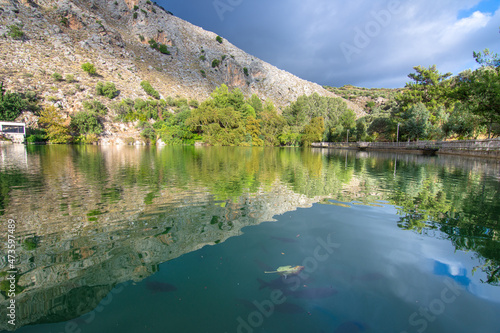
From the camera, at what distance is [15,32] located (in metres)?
65.1

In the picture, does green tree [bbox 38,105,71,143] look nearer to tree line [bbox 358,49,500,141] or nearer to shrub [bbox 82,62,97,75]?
shrub [bbox 82,62,97,75]

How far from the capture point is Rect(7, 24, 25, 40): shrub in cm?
6494

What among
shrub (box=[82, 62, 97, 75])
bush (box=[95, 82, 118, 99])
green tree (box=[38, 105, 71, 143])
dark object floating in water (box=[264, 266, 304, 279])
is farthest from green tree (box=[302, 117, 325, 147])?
dark object floating in water (box=[264, 266, 304, 279])

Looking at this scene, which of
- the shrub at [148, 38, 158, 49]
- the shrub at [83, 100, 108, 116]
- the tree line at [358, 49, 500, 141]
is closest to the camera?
the tree line at [358, 49, 500, 141]

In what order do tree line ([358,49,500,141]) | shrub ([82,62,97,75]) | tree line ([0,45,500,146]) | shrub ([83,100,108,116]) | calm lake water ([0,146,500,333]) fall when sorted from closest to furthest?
calm lake water ([0,146,500,333]), tree line ([358,49,500,141]), tree line ([0,45,500,146]), shrub ([83,100,108,116]), shrub ([82,62,97,75])

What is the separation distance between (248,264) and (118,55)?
336ft

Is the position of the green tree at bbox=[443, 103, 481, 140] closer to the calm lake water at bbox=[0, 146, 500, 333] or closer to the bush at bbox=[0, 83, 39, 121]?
the calm lake water at bbox=[0, 146, 500, 333]

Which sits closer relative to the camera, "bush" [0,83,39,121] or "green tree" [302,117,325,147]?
"bush" [0,83,39,121]

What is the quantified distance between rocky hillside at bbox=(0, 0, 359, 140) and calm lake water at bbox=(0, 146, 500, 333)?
233 feet

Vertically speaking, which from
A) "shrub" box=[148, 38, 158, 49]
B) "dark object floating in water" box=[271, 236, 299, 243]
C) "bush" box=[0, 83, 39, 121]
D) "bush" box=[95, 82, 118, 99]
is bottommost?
"dark object floating in water" box=[271, 236, 299, 243]

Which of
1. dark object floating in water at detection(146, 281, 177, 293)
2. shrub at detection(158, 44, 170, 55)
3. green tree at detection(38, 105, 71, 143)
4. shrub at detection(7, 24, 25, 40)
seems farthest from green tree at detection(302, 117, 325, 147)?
shrub at detection(7, 24, 25, 40)


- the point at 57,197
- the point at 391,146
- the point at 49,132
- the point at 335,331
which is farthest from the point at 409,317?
the point at 49,132

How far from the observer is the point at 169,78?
300 ft

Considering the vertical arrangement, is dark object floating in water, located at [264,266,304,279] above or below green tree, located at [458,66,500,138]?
below
